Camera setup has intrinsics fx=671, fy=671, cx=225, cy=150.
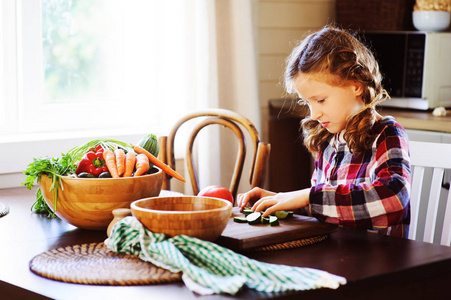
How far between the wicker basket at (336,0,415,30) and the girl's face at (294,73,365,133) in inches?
54.5

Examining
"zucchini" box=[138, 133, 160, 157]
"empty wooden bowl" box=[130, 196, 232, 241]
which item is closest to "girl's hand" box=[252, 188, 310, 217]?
"empty wooden bowl" box=[130, 196, 232, 241]

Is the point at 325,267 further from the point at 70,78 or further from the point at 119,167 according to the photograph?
the point at 70,78

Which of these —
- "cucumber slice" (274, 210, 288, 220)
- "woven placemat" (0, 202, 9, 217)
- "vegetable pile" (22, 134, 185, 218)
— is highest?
"vegetable pile" (22, 134, 185, 218)

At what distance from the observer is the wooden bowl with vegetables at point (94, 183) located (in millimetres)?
1518

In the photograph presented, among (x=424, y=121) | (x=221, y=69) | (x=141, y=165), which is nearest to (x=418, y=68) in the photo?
(x=424, y=121)

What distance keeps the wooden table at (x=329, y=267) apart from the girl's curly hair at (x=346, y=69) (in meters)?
0.36

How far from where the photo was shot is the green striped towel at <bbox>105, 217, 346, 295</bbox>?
3.59 ft

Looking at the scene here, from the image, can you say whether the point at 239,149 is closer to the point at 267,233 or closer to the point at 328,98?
the point at 328,98

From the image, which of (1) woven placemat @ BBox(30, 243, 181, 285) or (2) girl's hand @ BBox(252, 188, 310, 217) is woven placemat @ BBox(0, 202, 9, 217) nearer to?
(1) woven placemat @ BBox(30, 243, 181, 285)

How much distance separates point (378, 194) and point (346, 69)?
395 millimetres

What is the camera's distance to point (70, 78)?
2857 mm

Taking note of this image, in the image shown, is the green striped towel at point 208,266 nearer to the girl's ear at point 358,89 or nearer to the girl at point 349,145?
the girl at point 349,145

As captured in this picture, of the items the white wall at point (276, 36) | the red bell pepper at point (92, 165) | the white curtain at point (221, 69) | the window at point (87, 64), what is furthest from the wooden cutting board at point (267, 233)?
the white wall at point (276, 36)

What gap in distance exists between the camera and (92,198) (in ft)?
4.97
